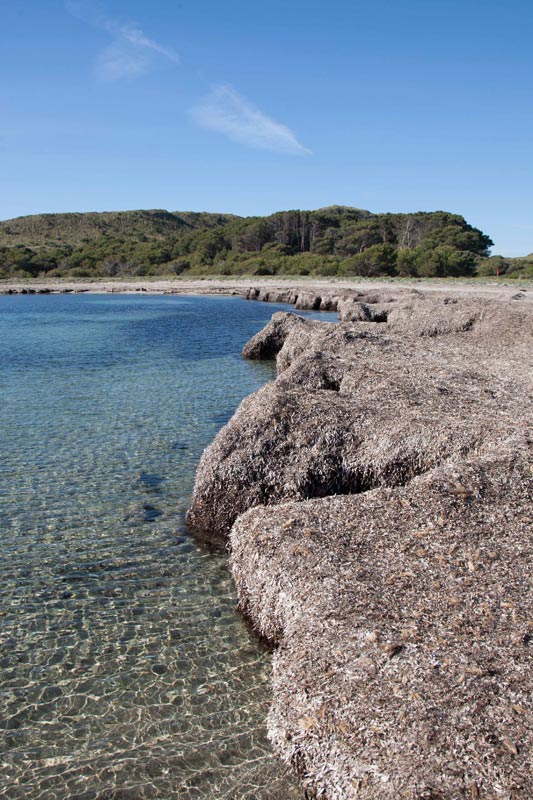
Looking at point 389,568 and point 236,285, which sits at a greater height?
point 236,285

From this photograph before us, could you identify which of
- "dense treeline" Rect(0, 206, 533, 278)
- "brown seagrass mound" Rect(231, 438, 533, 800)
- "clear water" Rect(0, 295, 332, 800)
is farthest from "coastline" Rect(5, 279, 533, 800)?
"dense treeline" Rect(0, 206, 533, 278)

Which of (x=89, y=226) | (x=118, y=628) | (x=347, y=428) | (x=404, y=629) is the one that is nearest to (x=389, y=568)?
(x=404, y=629)

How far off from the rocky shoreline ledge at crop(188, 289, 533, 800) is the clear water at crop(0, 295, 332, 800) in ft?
1.77

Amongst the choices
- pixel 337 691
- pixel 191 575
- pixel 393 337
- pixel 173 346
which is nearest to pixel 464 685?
pixel 337 691

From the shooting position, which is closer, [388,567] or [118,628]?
[388,567]

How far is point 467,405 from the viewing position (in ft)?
36.0

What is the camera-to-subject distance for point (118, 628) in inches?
282

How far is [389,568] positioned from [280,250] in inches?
3719

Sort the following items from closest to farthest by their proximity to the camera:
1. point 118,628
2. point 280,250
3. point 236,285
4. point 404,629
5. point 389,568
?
1. point 404,629
2. point 389,568
3. point 118,628
4. point 236,285
5. point 280,250

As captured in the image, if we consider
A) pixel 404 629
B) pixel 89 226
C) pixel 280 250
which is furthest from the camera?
pixel 89 226

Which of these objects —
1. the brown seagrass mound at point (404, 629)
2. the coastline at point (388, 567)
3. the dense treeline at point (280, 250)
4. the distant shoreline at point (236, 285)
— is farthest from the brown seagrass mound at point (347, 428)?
the dense treeline at point (280, 250)

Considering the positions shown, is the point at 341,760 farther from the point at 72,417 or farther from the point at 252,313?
the point at 252,313

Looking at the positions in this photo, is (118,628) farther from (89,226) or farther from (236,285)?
(89,226)

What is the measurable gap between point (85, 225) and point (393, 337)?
457ft
